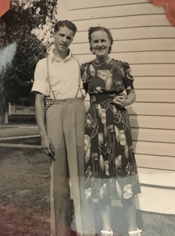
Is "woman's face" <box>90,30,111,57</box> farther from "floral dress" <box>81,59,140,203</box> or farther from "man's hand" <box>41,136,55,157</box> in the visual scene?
"man's hand" <box>41,136,55,157</box>

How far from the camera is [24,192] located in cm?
54

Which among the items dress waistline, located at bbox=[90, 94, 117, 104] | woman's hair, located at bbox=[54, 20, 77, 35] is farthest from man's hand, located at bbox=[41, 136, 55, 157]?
woman's hair, located at bbox=[54, 20, 77, 35]

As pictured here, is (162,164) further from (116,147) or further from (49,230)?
(49,230)

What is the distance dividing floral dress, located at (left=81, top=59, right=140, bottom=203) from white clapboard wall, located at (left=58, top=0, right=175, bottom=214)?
18 mm

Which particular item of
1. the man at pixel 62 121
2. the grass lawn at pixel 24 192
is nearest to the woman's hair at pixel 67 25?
the man at pixel 62 121

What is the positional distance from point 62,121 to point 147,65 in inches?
7.8

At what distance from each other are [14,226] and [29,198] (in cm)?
6

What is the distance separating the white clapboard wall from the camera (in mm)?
492

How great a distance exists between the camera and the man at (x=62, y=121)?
516mm

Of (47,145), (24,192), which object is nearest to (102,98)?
(47,145)

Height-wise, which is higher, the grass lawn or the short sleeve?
the short sleeve

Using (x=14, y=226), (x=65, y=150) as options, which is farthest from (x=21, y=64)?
(x=14, y=226)

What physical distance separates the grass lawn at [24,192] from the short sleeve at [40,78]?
0.36 feet

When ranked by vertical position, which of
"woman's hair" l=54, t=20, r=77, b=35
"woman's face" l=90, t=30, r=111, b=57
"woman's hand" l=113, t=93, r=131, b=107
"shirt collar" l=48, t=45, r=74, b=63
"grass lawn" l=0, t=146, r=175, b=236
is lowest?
"grass lawn" l=0, t=146, r=175, b=236
